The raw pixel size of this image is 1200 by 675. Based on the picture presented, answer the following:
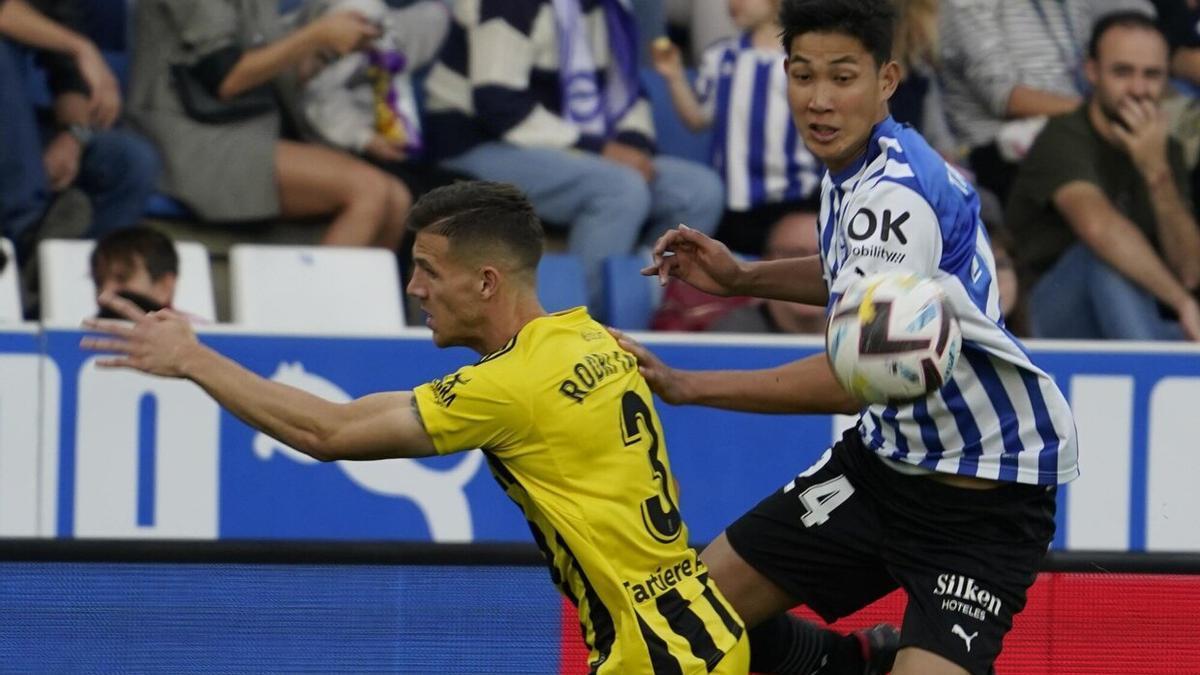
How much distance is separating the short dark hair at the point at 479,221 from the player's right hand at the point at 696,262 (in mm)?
674

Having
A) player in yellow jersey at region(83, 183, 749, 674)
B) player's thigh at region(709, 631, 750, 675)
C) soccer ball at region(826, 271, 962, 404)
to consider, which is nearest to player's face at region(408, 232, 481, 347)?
player in yellow jersey at region(83, 183, 749, 674)

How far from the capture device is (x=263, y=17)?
7797 mm

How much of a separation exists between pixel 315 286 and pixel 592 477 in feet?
13.3

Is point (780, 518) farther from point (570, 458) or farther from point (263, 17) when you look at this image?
point (263, 17)

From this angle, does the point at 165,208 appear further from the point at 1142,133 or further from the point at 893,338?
the point at 893,338

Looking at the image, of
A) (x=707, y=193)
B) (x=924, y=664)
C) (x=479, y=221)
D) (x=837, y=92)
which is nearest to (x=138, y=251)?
(x=707, y=193)

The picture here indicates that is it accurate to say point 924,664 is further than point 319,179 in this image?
No

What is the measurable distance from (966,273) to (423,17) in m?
4.57

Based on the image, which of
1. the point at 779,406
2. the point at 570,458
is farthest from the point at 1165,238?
the point at 570,458

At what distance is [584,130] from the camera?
8.13 meters

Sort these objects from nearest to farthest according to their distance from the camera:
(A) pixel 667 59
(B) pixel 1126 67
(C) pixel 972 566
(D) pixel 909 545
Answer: (C) pixel 972 566 < (D) pixel 909 545 < (B) pixel 1126 67 < (A) pixel 667 59

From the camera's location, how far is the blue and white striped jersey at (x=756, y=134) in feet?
26.6

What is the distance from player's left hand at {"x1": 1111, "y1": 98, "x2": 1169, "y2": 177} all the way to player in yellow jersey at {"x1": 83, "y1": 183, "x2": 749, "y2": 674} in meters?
5.03

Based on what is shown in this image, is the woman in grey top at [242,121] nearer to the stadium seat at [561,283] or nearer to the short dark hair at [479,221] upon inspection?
the stadium seat at [561,283]
